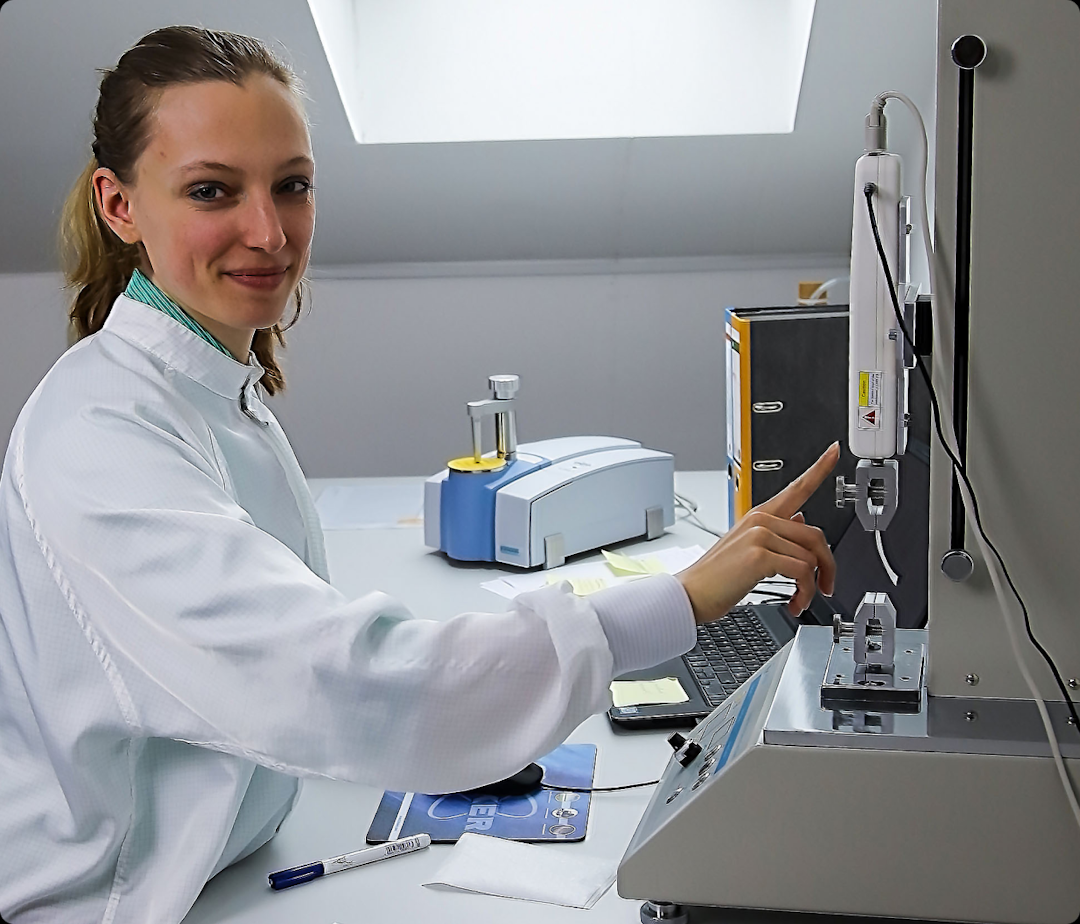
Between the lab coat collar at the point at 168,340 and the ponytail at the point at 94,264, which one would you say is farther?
the ponytail at the point at 94,264

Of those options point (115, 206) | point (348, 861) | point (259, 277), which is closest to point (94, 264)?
point (115, 206)

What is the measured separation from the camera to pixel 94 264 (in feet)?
4.04

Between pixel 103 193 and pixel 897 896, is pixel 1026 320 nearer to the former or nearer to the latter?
pixel 897 896

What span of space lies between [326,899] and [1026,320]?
2.26 ft

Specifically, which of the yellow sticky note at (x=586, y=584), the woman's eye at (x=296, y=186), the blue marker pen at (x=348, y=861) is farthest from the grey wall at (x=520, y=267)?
the blue marker pen at (x=348, y=861)

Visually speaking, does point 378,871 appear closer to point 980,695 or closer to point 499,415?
point 980,695

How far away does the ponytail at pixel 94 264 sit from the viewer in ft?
4.00

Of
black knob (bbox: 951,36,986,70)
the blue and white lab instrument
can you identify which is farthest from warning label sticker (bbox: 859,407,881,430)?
the blue and white lab instrument

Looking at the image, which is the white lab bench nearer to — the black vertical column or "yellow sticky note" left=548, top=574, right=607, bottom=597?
the black vertical column

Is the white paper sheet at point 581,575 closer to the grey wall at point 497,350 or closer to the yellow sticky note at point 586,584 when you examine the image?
the yellow sticky note at point 586,584

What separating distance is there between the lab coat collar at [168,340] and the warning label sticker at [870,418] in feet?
1.85

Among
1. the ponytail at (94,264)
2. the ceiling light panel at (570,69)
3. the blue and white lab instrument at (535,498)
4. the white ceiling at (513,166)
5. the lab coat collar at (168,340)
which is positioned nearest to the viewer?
the lab coat collar at (168,340)

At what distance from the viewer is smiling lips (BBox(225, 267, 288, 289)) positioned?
108 centimetres

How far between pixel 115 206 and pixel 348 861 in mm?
633
